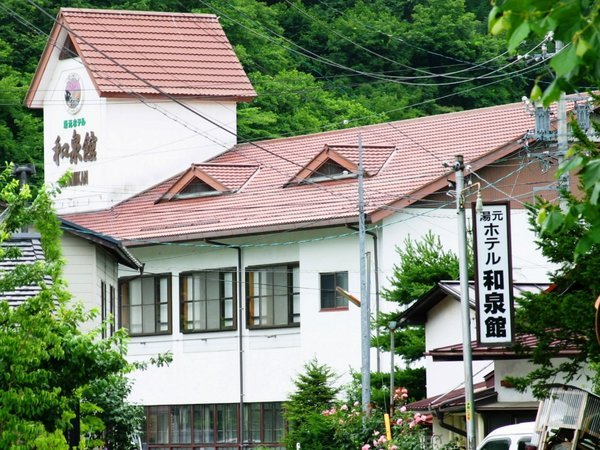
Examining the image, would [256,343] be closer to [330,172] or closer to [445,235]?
[330,172]

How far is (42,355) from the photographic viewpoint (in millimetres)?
17750

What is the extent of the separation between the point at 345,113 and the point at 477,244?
31.4 meters

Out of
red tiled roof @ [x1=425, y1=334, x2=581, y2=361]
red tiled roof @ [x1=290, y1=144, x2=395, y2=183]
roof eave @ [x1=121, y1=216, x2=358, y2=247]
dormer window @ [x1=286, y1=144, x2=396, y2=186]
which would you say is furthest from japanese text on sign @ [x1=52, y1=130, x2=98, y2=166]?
red tiled roof @ [x1=425, y1=334, x2=581, y2=361]

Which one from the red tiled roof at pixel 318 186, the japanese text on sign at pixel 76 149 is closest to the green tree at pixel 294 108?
the red tiled roof at pixel 318 186

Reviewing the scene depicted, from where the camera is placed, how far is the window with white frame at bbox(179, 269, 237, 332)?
42.4 metres

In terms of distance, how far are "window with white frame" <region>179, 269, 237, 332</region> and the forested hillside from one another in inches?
391

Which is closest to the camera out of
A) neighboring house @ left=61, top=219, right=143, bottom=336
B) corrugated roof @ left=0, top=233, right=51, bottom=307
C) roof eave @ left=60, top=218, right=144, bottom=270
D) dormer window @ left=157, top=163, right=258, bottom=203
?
corrugated roof @ left=0, top=233, right=51, bottom=307

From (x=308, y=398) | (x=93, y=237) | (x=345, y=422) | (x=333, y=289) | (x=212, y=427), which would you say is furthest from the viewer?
(x=212, y=427)

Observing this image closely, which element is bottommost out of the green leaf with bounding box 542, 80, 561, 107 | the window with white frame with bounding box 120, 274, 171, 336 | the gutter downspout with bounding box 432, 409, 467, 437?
the gutter downspout with bounding box 432, 409, 467, 437

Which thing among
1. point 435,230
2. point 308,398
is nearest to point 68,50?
point 435,230

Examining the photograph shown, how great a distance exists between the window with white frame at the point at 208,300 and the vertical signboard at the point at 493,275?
18.3 meters

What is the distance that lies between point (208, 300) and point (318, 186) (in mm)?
4567

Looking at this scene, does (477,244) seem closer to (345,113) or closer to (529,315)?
(529,315)

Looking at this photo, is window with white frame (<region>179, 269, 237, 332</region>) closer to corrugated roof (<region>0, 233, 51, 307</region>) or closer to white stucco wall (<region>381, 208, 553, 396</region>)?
white stucco wall (<region>381, 208, 553, 396</region>)
